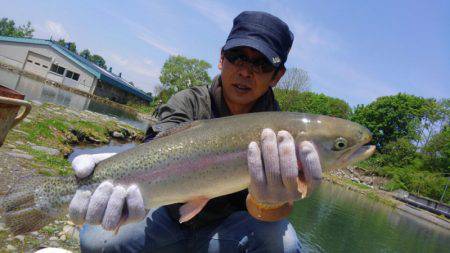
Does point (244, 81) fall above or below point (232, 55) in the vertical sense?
below

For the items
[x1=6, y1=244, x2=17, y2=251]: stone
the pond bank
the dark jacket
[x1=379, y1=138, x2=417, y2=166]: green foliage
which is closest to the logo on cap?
the dark jacket

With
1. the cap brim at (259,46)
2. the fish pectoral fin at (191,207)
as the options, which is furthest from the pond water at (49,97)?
the fish pectoral fin at (191,207)

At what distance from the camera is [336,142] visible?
3527 millimetres

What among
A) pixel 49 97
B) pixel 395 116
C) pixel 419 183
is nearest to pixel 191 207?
pixel 49 97

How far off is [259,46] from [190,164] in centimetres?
158

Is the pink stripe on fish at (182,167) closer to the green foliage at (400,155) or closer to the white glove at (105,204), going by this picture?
the white glove at (105,204)

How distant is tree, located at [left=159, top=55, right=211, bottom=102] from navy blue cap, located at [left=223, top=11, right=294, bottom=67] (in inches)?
2971

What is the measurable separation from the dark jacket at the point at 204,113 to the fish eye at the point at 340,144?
57.5 inches

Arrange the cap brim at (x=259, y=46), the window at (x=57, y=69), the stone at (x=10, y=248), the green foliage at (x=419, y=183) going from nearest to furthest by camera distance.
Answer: the cap brim at (x=259, y=46)
the stone at (x=10, y=248)
the green foliage at (x=419, y=183)
the window at (x=57, y=69)

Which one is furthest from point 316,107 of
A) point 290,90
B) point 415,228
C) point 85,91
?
point 415,228

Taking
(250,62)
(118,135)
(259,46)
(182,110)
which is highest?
(259,46)

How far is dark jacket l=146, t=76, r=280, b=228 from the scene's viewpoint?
14.1ft

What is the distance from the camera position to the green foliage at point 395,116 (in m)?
69.2

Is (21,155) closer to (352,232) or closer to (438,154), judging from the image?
(352,232)
